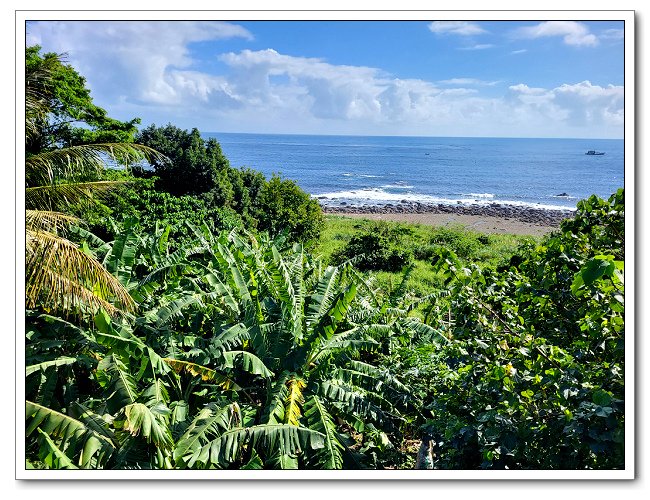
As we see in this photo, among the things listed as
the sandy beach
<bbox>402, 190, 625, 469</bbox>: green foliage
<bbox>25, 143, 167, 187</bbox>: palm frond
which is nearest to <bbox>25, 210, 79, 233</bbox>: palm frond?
<bbox>25, 143, 167, 187</bbox>: palm frond

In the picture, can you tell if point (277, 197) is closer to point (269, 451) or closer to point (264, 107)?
point (264, 107)

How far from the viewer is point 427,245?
1425 centimetres

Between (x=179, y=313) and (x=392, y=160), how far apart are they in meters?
34.7

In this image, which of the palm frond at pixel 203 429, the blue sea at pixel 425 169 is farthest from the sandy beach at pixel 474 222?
the palm frond at pixel 203 429

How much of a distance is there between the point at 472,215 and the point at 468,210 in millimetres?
1222

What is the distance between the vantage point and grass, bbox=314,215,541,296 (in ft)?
36.8

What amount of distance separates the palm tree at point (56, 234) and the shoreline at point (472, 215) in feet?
52.3

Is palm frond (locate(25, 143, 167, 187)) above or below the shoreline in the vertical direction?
below

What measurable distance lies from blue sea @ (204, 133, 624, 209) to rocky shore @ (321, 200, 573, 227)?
3.37 ft

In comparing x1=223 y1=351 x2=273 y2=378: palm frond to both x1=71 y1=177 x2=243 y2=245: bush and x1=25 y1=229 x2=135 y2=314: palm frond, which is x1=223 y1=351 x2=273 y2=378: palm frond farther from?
x1=71 y1=177 x2=243 y2=245: bush

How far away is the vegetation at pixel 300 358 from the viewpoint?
2467mm

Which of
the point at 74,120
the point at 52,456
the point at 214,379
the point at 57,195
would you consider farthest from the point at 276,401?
the point at 74,120
